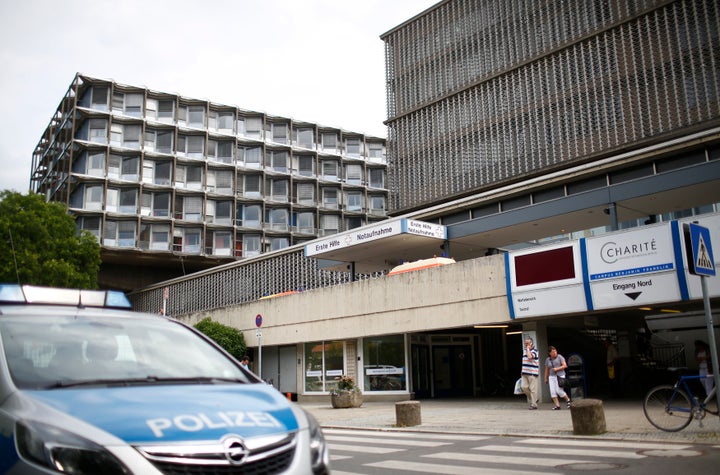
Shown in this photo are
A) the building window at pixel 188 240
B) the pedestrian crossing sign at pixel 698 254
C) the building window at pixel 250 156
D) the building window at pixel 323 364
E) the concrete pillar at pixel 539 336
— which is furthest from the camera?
the building window at pixel 250 156

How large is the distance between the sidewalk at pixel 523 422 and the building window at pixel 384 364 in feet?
17.7

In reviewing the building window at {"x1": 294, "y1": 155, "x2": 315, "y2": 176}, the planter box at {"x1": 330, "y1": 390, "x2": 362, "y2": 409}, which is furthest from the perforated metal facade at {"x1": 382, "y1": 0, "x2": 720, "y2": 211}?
the building window at {"x1": 294, "y1": 155, "x2": 315, "y2": 176}

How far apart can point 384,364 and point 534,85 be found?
73.1ft

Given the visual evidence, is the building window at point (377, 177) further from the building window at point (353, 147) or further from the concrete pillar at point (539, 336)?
the concrete pillar at point (539, 336)

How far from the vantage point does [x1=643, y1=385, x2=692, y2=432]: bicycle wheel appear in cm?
1093

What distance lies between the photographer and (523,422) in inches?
574

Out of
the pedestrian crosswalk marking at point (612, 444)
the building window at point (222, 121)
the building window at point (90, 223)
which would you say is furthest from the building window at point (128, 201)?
the pedestrian crosswalk marking at point (612, 444)

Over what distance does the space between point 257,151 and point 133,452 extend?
2732 inches

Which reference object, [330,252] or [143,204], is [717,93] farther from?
[143,204]

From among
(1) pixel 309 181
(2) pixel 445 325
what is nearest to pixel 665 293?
(2) pixel 445 325

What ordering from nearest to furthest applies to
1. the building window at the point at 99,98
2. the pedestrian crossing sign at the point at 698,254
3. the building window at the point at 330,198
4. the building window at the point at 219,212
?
the pedestrian crossing sign at the point at 698,254 → the building window at the point at 99,98 → the building window at the point at 219,212 → the building window at the point at 330,198

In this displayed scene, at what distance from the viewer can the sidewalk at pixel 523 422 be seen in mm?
11031

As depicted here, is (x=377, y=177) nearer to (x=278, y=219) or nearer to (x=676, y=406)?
(x=278, y=219)

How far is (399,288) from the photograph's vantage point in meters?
26.4
